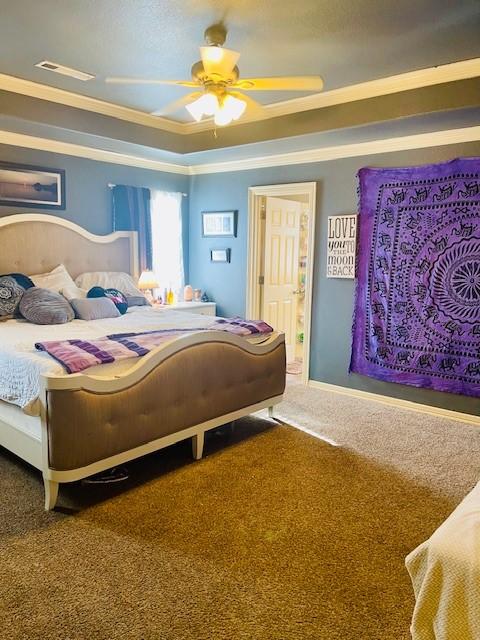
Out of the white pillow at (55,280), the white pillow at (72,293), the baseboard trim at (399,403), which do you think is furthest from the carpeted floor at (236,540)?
the white pillow at (55,280)

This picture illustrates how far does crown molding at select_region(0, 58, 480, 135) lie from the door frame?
831 millimetres

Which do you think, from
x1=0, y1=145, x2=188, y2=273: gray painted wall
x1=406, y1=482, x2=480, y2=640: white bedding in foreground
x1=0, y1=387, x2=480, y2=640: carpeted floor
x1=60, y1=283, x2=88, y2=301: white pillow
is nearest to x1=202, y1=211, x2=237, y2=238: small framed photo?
x1=0, y1=145, x2=188, y2=273: gray painted wall

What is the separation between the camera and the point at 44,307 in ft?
12.2

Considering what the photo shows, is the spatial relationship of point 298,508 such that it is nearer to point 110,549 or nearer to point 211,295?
point 110,549

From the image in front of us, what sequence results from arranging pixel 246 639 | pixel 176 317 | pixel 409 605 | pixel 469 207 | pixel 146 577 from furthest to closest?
pixel 176 317 → pixel 469 207 → pixel 146 577 → pixel 409 605 → pixel 246 639

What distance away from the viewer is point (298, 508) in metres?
2.57

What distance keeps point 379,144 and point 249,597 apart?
367cm

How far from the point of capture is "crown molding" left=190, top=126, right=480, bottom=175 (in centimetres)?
374

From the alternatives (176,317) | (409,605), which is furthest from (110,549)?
(176,317)

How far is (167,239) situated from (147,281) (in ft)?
2.66

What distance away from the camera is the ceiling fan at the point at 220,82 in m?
2.49

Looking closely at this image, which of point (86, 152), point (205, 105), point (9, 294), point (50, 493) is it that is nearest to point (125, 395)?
point (50, 493)

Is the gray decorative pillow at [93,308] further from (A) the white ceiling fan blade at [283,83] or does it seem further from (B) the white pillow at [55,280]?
(A) the white ceiling fan blade at [283,83]

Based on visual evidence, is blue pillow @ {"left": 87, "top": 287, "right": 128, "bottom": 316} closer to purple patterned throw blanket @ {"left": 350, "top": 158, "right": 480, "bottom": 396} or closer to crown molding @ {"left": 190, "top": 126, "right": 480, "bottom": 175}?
crown molding @ {"left": 190, "top": 126, "right": 480, "bottom": 175}
